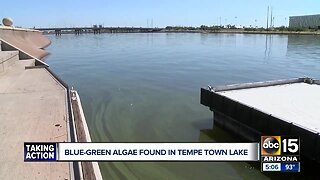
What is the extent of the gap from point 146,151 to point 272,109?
4.76 meters

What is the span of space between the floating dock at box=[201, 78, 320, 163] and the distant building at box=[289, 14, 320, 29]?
485ft

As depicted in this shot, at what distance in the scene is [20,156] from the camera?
6180 millimetres

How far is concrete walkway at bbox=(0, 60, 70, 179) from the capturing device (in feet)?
18.3

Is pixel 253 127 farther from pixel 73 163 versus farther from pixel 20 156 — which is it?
pixel 20 156

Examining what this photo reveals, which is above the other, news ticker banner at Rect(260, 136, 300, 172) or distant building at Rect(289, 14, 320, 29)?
distant building at Rect(289, 14, 320, 29)

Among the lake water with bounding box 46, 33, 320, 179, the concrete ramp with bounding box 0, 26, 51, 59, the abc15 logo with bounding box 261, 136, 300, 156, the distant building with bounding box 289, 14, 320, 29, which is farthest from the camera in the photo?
the distant building with bounding box 289, 14, 320, 29

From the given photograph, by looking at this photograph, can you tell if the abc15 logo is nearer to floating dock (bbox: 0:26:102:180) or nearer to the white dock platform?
the white dock platform

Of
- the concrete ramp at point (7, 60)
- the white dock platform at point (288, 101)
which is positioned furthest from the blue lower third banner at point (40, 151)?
the concrete ramp at point (7, 60)

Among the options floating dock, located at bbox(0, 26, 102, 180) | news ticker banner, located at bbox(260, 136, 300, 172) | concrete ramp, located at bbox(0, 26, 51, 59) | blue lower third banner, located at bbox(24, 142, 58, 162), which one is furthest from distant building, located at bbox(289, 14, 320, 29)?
blue lower third banner, located at bbox(24, 142, 58, 162)

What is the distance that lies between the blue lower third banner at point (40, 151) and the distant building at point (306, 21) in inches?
6129

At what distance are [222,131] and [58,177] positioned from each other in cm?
619

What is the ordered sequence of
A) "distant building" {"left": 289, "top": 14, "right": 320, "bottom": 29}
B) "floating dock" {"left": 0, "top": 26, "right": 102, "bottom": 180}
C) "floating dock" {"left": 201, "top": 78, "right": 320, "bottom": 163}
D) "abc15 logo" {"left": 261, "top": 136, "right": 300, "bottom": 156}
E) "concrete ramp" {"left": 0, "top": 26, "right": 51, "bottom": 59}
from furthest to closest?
"distant building" {"left": 289, "top": 14, "right": 320, "bottom": 29} < "concrete ramp" {"left": 0, "top": 26, "right": 51, "bottom": 59} < "floating dock" {"left": 201, "top": 78, "right": 320, "bottom": 163} < "floating dock" {"left": 0, "top": 26, "right": 102, "bottom": 180} < "abc15 logo" {"left": 261, "top": 136, "right": 300, "bottom": 156}

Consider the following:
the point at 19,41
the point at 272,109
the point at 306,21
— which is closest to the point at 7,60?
the point at 272,109

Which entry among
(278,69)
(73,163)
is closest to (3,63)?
(73,163)
